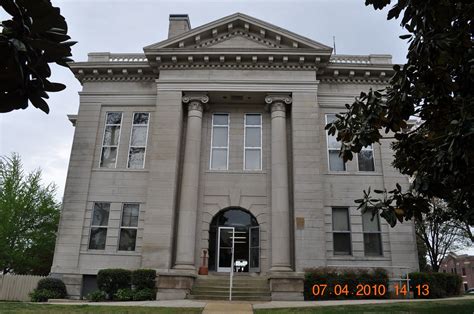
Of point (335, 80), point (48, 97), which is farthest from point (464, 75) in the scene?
point (335, 80)

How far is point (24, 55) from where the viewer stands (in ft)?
6.22

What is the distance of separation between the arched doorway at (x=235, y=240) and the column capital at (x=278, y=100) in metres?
6.19

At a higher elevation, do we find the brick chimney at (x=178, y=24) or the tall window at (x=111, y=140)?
the brick chimney at (x=178, y=24)

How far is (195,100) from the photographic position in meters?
21.9

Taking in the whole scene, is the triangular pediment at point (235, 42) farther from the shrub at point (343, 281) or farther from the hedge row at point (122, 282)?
the hedge row at point (122, 282)

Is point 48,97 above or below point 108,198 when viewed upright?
below

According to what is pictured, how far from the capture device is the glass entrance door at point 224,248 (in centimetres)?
2034

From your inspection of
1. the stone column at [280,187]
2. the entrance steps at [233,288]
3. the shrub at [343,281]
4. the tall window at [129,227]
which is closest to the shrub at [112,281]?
the tall window at [129,227]

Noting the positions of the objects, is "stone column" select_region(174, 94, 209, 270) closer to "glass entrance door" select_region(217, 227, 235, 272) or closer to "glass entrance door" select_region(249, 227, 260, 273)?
"glass entrance door" select_region(217, 227, 235, 272)

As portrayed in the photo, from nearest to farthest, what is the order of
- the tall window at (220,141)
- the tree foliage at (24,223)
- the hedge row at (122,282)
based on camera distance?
the hedge row at (122,282) → the tall window at (220,141) → the tree foliage at (24,223)

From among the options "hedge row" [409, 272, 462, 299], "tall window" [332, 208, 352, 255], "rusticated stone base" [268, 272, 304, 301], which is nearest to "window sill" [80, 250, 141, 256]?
"rusticated stone base" [268, 272, 304, 301]

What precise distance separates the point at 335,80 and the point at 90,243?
16939 mm

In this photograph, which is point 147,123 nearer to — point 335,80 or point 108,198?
point 108,198

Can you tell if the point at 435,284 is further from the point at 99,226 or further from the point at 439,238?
the point at 439,238
